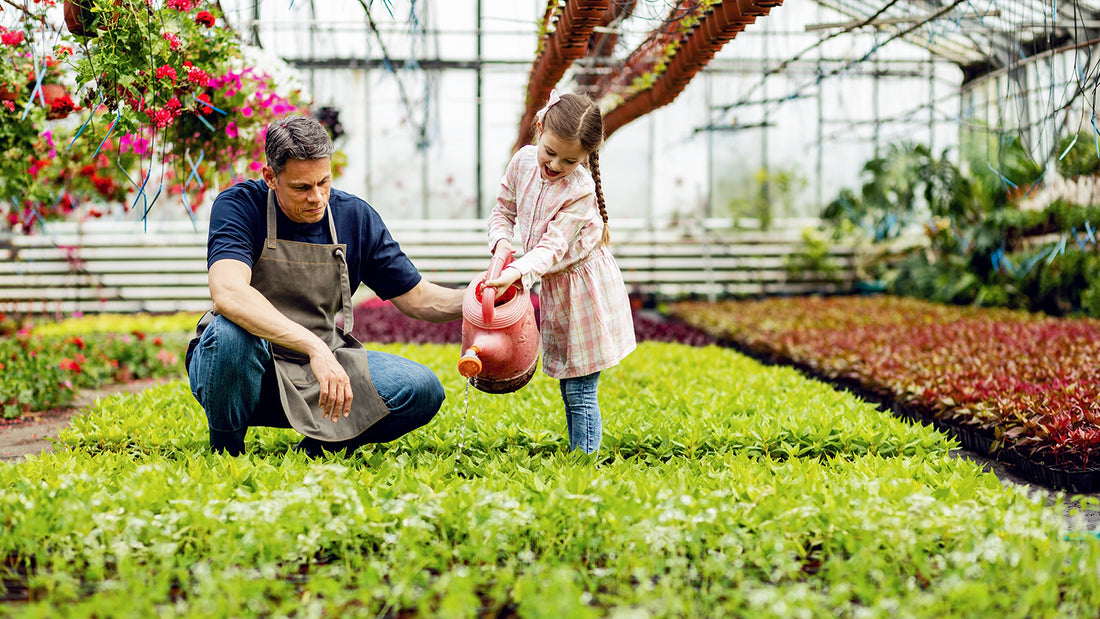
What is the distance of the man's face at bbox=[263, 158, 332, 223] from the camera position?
2377 millimetres

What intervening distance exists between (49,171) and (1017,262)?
7.96m

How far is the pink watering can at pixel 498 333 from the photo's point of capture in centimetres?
240

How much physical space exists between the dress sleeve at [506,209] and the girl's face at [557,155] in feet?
0.87

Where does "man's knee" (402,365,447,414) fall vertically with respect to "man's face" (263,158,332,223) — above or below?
below

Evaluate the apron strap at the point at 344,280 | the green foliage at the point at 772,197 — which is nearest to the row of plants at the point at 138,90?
the apron strap at the point at 344,280

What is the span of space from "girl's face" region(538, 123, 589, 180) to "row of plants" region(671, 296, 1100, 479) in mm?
1893

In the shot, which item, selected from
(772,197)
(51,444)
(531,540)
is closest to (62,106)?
(51,444)

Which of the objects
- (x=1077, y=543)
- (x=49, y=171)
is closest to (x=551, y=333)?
(x=1077, y=543)

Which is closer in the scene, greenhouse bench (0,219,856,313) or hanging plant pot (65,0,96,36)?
hanging plant pot (65,0,96,36)

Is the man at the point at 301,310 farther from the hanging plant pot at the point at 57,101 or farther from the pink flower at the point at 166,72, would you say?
the hanging plant pot at the point at 57,101

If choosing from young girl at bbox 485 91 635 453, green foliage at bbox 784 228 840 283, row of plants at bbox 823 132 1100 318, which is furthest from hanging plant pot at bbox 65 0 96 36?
green foliage at bbox 784 228 840 283

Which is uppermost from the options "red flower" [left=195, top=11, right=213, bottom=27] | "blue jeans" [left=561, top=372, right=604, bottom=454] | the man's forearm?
"red flower" [left=195, top=11, right=213, bottom=27]

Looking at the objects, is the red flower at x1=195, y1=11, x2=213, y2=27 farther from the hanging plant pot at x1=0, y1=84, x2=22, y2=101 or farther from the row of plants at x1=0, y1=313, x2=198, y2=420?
the row of plants at x1=0, y1=313, x2=198, y2=420

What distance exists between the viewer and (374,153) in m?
10.7
